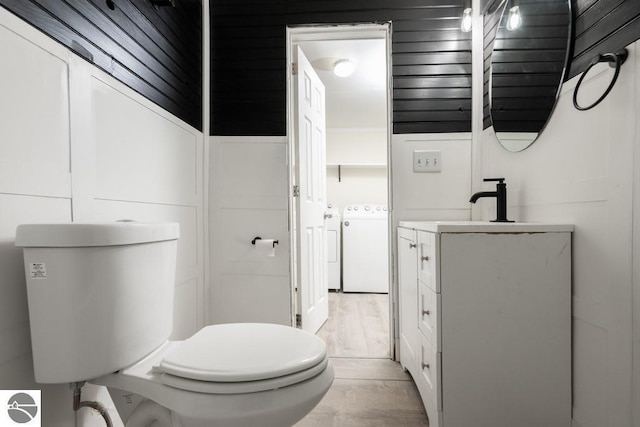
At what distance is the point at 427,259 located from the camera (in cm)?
123

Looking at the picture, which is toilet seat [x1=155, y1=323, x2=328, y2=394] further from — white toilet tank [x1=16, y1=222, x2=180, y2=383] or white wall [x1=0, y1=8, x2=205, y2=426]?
white wall [x1=0, y1=8, x2=205, y2=426]

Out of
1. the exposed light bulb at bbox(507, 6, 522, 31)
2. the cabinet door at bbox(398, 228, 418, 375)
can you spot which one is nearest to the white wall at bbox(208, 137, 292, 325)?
the cabinet door at bbox(398, 228, 418, 375)

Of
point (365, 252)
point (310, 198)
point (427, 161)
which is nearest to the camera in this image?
point (427, 161)

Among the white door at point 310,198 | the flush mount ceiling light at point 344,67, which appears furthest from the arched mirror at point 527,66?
the flush mount ceiling light at point 344,67

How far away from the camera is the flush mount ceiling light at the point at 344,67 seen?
8.29ft

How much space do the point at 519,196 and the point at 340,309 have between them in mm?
1795

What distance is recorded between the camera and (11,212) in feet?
2.55

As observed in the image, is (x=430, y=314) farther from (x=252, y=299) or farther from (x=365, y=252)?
(x=365, y=252)

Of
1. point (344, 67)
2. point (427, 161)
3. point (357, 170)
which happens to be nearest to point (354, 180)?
point (357, 170)

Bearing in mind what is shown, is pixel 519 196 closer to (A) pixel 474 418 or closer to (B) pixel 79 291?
(A) pixel 474 418

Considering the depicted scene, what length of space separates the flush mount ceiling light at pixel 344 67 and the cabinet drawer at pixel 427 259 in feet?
5.74

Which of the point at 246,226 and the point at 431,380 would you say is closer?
the point at 431,380

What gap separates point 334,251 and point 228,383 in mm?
2699

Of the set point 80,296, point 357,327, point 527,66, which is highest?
point 527,66
